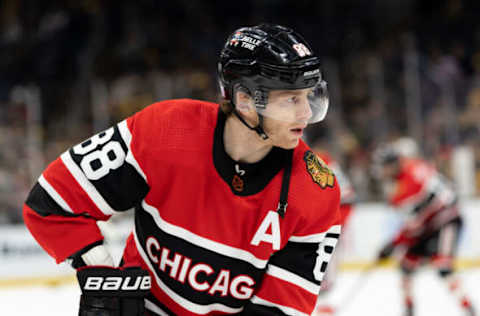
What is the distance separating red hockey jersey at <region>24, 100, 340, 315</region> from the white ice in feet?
8.40

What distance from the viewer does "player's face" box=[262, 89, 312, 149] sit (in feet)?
4.32

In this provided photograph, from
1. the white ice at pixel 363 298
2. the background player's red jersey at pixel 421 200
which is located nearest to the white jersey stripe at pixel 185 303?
the white ice at pixel 363 298

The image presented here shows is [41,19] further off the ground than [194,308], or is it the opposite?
[41,19]

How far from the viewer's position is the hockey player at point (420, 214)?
4.45 metres

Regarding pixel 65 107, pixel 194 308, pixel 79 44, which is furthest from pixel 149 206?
pixel 79 44

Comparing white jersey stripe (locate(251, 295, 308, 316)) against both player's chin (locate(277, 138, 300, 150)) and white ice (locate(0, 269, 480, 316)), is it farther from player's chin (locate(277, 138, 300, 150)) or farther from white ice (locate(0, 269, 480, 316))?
white ice (locate(0, 269, 480, 316))

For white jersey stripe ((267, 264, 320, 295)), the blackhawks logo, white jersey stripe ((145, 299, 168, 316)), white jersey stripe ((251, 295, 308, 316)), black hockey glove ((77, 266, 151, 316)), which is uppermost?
the blackhawks logo

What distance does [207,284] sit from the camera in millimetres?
1384

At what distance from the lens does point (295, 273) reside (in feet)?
4.63

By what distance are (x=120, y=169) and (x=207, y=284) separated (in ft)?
1.05

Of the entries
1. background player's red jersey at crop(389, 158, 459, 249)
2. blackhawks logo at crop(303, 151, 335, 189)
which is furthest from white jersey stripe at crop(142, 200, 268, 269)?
background player's red jersey at crop(389, 158, 459, 249)

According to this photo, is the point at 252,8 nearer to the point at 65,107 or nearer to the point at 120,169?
the point at 65,107

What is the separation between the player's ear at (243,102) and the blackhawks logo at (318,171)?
0.18 meters

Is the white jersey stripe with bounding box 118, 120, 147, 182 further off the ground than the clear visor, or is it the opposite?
the clear visor
